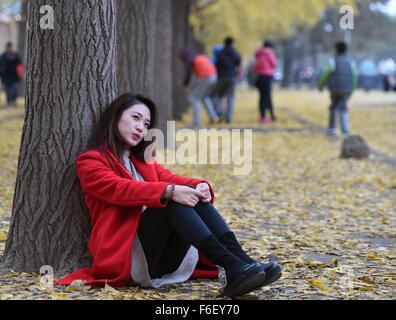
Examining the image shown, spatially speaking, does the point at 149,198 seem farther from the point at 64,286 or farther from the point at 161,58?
the point at 161,58

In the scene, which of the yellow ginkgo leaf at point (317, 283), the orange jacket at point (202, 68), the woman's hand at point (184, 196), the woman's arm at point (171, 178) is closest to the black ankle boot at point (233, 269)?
the woman's hand at point (184, 196)

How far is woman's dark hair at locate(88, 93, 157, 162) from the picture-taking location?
5.37 m

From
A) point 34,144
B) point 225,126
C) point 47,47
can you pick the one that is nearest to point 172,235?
point 34,144

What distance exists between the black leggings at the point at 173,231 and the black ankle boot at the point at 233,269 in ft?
0.21

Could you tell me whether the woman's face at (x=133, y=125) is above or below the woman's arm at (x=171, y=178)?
above

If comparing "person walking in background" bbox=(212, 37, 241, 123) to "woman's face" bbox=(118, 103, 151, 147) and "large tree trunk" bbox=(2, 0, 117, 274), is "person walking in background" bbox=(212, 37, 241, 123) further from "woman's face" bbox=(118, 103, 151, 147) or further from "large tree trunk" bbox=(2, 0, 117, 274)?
"woman's face" bbox=(118, 103, 151, 147)

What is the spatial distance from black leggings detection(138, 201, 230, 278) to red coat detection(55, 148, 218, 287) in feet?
0.27

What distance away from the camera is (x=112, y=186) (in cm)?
509

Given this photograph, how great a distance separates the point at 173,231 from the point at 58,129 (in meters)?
1.00

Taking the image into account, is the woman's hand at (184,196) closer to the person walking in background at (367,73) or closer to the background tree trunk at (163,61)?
the background tree trunk at (163,61)

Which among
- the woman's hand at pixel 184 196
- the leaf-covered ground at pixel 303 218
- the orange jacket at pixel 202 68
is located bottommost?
the leaf-covered ground at pixel 303 218

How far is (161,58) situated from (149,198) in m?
10.7

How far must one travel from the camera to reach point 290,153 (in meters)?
14.9

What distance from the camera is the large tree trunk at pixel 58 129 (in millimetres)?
5477
